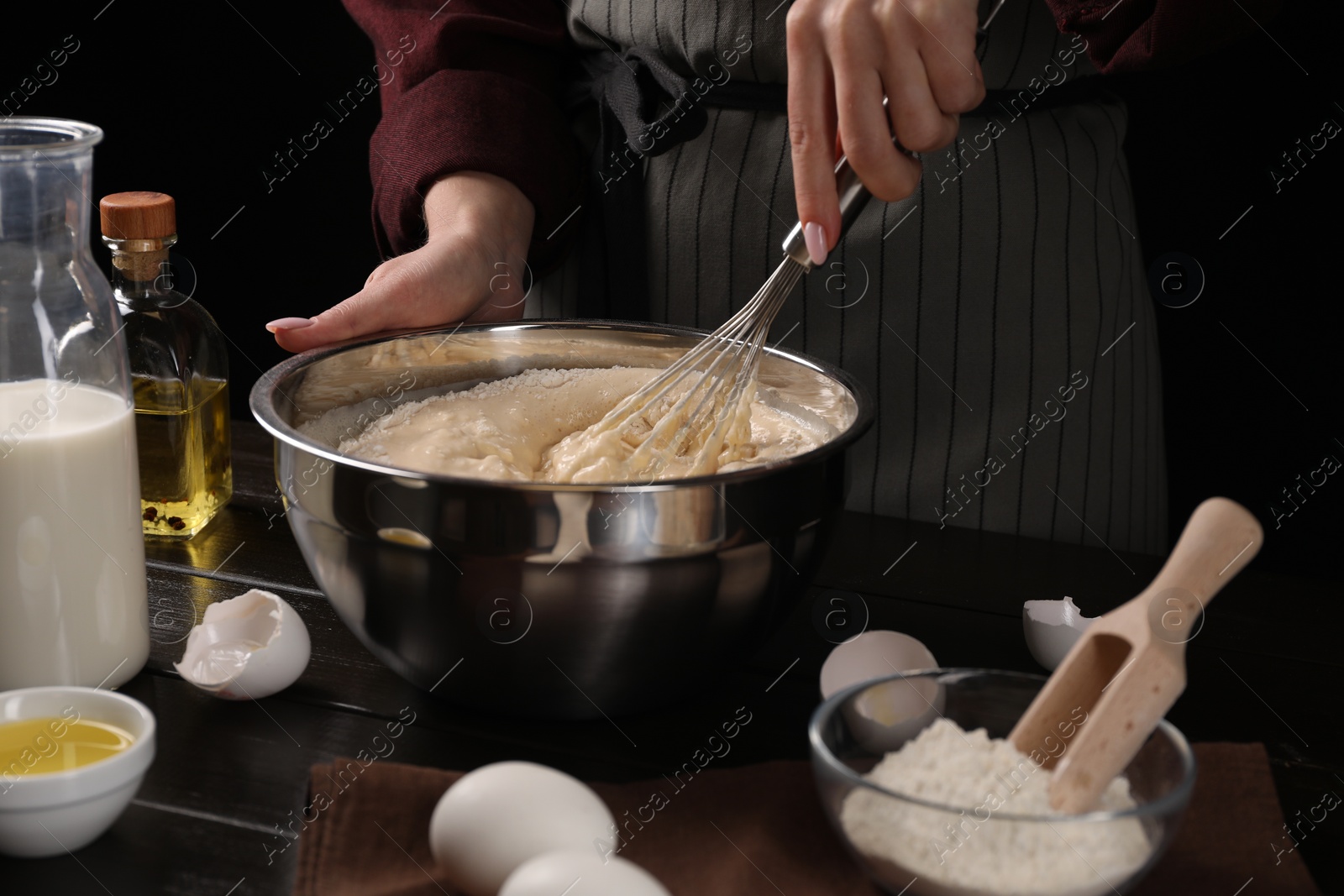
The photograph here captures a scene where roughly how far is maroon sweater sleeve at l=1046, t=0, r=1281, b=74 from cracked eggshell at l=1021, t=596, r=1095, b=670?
1.55 ft

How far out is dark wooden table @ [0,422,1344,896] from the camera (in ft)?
2.07

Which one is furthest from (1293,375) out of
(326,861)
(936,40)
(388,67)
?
(326,861)

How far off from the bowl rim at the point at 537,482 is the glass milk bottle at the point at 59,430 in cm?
→ 10

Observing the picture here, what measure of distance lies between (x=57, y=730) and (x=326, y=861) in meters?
0.17

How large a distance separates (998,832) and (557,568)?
0.26 meters

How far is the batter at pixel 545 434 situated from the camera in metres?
0.80

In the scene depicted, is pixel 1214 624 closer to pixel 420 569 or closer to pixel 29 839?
pixel 420 569

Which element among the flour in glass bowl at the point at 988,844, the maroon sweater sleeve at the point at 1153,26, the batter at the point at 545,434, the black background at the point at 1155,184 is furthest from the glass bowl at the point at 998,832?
the black background at the point at 1155,184

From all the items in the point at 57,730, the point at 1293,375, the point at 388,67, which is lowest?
the point at 1293,375

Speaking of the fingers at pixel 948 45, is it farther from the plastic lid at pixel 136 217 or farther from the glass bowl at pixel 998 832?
the plastic lid at pixel 136 217

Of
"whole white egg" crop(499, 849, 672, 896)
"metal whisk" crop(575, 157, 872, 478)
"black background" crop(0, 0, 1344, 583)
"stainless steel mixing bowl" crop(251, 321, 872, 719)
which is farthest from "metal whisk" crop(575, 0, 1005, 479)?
"black background" crop(0, 0, 1344, 583)

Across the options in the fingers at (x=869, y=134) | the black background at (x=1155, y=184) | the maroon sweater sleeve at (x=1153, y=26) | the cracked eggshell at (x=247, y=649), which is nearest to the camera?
the cracked eggshell at (x=247, y=649)

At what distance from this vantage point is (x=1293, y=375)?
71.0 inches

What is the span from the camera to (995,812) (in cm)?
58
